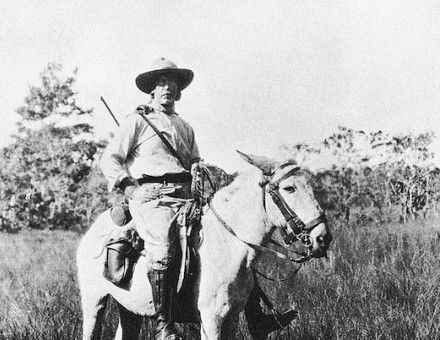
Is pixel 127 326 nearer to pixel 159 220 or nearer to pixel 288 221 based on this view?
pixel 159 220

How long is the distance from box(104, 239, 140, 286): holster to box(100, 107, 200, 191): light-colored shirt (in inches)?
18.8

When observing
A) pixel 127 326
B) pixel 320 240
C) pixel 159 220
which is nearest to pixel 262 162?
pixel 320 240

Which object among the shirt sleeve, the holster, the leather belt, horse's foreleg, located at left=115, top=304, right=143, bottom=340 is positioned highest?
the shirt sleeve

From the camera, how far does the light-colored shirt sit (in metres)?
3.98

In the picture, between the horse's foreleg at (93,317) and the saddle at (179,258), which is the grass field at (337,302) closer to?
the horse's foreleg at (93,317)

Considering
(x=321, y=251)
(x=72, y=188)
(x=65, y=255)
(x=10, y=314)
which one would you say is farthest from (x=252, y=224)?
(x=72, y=188)

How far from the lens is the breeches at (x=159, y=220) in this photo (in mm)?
3570

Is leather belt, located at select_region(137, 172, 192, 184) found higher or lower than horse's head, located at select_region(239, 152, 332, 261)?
higher

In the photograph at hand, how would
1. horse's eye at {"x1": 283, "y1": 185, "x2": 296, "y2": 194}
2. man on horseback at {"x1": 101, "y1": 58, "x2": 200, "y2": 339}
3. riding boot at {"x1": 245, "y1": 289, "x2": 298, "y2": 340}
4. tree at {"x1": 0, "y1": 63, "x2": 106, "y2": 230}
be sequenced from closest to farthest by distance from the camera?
horse's eye at {"x1": 283, "y1": 185, "x2": 296, "y2": 194}
man on horseback at {"x1": 101, "y1": 58, "x2": 200, "y2": 339}
riding boot at {"x1": 245, "y1": 289, "x2": 298, "y2": 340}
tree at {"x1": 0, "y1": 63, "x2": 106, "y2": 230}

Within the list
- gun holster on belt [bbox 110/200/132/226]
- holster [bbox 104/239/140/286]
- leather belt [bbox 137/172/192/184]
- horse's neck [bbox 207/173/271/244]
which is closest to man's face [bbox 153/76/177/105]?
leather belt [bbox 137/172/192/184]

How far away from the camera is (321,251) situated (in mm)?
3227

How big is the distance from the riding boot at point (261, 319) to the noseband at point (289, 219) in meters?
0.82

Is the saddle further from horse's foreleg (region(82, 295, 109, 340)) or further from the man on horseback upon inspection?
horse's foreleg (region(82, 295, 109, 340))

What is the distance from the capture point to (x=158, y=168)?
3971 mm
